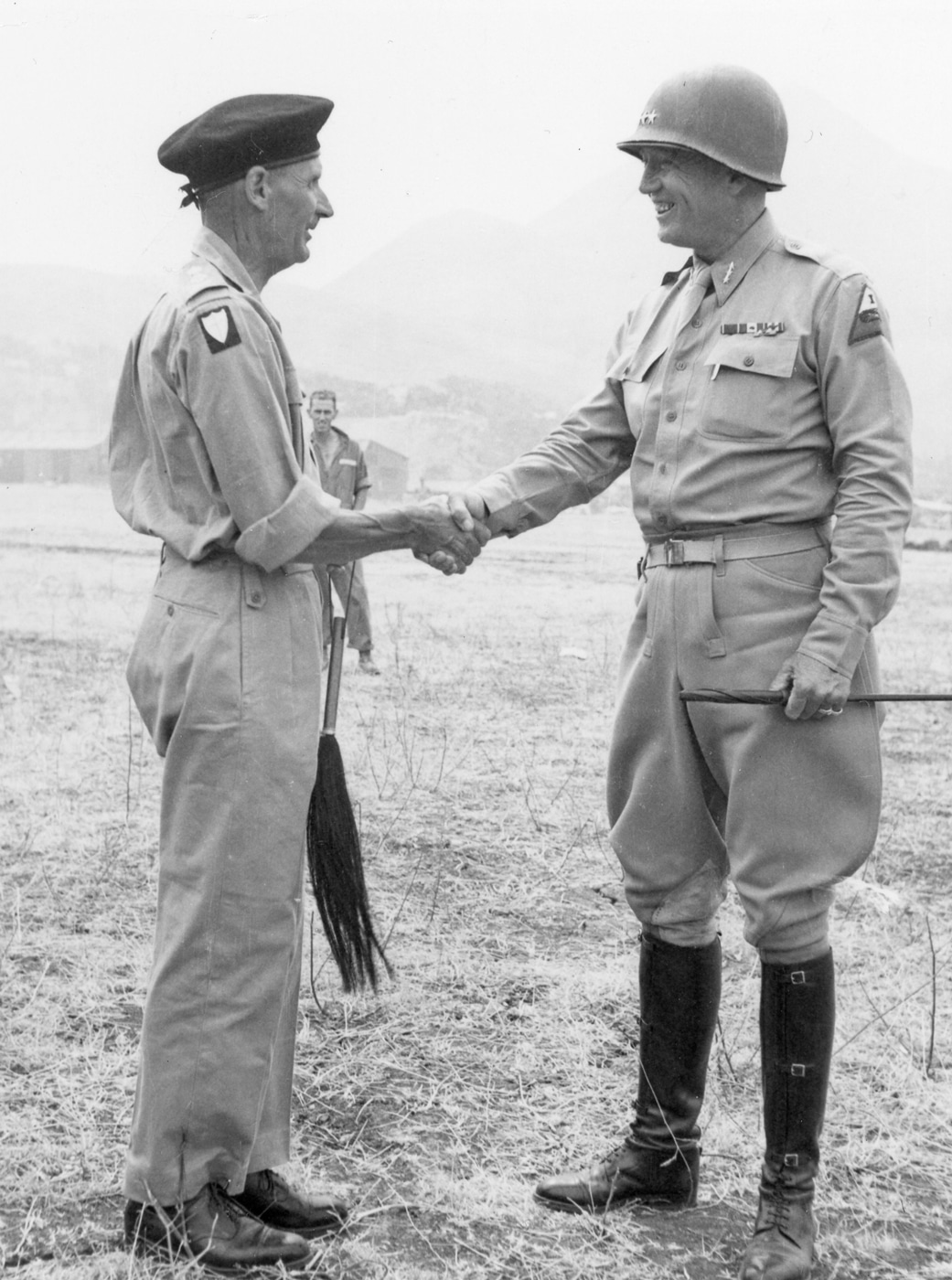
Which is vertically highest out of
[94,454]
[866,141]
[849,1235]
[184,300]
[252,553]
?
[866,141]

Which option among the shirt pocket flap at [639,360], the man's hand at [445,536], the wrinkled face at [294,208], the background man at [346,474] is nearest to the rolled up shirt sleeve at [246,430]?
the wrinkled face at [294,208]

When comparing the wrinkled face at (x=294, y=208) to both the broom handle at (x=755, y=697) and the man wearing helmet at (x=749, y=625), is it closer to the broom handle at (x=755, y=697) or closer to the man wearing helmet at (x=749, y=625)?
the man wearing helmet at (x=749, y=625)

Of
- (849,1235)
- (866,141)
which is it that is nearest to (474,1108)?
(849,1235)

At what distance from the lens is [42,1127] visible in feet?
11.0

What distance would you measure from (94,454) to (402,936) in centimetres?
5311

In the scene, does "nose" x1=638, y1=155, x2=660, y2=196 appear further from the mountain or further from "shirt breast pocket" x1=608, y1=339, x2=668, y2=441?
the mountain

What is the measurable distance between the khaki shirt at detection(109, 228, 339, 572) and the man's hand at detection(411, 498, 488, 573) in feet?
1.23

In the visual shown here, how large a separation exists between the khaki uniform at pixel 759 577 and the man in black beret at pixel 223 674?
2.52 feet

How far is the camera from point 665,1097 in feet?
10.5

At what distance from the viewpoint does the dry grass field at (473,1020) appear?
298 centimetres

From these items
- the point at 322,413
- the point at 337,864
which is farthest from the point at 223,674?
the point at 322,413

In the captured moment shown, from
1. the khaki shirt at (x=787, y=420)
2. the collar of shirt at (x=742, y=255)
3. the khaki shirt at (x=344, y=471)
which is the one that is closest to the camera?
the khaki shirt at (x=787, y=420)

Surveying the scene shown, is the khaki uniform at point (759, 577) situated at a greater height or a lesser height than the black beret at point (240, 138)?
Answer: lesser

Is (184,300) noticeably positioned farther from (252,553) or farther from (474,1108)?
(474,1108)
